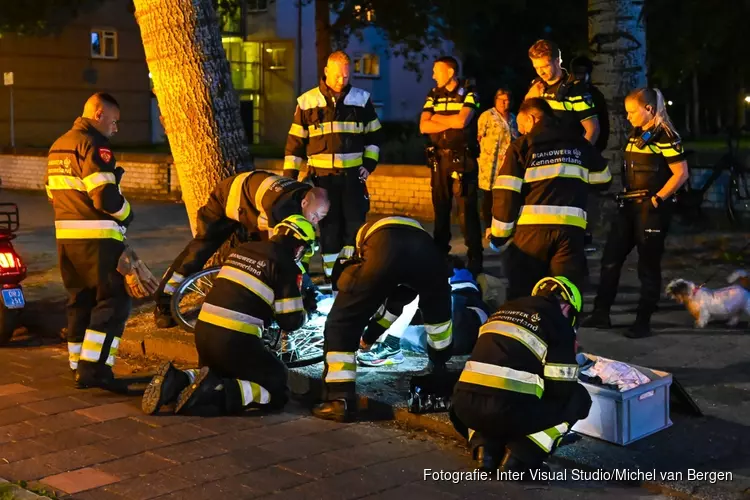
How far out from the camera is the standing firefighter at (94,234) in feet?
21.6

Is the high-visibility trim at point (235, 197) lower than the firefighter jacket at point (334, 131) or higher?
lower

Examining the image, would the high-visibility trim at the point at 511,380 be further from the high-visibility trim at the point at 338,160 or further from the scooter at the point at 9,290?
the scooter at the point at 9,290

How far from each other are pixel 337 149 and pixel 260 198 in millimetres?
1551

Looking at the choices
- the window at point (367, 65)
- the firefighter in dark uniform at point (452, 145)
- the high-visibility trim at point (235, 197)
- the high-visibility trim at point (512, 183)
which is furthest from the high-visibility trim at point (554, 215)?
the window at point (367, 65)

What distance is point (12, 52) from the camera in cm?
3241

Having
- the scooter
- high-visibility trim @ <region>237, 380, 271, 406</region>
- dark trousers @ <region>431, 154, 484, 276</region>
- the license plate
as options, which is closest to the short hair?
dark trousers @ <region>431, 154, 484, 276</region>

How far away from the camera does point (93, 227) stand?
6.62m

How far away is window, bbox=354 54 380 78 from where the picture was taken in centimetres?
4041

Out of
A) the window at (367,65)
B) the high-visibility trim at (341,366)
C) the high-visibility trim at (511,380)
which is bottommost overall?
the high-visibility trim at (341,366)

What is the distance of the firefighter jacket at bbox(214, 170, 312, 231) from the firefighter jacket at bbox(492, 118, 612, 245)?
1388 millimetres

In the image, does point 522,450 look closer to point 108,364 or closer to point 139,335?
point 108,364

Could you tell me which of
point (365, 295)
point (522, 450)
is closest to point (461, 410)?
point (522, 450)

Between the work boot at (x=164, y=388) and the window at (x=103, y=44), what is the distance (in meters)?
30.4

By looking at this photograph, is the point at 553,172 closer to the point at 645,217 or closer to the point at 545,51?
the point at 545,51
